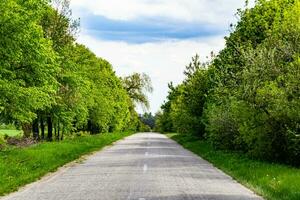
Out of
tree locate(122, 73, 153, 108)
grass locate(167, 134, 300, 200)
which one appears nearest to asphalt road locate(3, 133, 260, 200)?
grass locate(167, 134, 300, 200)

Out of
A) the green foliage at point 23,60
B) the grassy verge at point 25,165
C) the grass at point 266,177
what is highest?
the green foliage at point 23,60

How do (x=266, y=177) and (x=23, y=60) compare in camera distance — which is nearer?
(x=266, y=177)

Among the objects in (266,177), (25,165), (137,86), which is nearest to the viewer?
(266,177)

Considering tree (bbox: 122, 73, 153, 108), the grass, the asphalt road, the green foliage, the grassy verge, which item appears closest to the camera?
the asphalt road

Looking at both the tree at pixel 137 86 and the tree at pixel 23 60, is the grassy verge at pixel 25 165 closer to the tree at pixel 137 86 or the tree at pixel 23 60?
the tree at pixel 23 60

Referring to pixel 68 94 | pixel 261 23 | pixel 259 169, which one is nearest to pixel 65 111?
pixel 68 94

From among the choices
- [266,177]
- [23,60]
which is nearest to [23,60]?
[23,60]

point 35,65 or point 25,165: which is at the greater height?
point 35,65

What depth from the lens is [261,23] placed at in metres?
36.6

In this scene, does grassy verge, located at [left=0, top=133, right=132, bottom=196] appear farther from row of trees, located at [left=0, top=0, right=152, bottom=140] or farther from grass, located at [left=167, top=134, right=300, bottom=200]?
grass, located at [left=167, top=134, right=300, bottom=200]

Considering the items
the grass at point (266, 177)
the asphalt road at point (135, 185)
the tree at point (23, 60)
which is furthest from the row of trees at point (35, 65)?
the grass at point (266, 177)

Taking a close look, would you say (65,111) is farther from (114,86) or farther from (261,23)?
(114,86)

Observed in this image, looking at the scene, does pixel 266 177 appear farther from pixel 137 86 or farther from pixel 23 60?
pixel 137 86

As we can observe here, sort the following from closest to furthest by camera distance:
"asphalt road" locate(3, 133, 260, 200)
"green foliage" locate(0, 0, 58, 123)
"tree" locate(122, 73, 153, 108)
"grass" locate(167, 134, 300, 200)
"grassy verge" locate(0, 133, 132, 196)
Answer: "asphalt road" locate(3, 133, 260, 200)
"grass" locate(167, 134, 300, 200)
"grassy verge" locate(0, 133, 132, 196)
"green foliage" locate(0, 0, 58, 123)
"tree" locate(122, 73, 153, 108)
